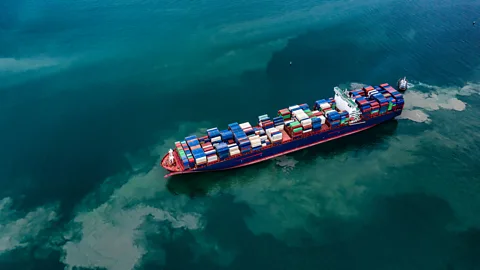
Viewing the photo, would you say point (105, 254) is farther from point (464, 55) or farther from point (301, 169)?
point (464, 55)

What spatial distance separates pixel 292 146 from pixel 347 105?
76.2ft

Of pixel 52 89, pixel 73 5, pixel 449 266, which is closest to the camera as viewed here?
pixel 449 266

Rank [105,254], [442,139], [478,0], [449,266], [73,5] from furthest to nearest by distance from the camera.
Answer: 1. [73,5]
2. [478,0]
3. [442,139]
4. [105,254]
5. [449,266]

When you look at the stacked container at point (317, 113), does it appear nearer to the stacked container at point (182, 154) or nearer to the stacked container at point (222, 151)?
the stacked container at point (222, 151)

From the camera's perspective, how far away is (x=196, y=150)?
97.2 metres

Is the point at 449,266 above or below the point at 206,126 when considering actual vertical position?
below

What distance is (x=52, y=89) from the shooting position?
131125 millimetres

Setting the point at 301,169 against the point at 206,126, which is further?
the point at 206,126

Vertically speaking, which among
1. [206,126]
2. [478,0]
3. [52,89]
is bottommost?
[478,0]

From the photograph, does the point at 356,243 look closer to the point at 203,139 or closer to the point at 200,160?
the point at 200,160

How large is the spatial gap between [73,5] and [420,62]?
177256mm

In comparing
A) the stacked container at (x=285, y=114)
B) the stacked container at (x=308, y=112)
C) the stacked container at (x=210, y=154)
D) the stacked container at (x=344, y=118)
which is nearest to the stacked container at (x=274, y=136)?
the stacked container at (x=285, y=114)

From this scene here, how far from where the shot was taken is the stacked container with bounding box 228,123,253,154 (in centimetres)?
9775

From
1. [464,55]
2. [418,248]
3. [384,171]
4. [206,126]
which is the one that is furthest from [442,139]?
[206,126]
